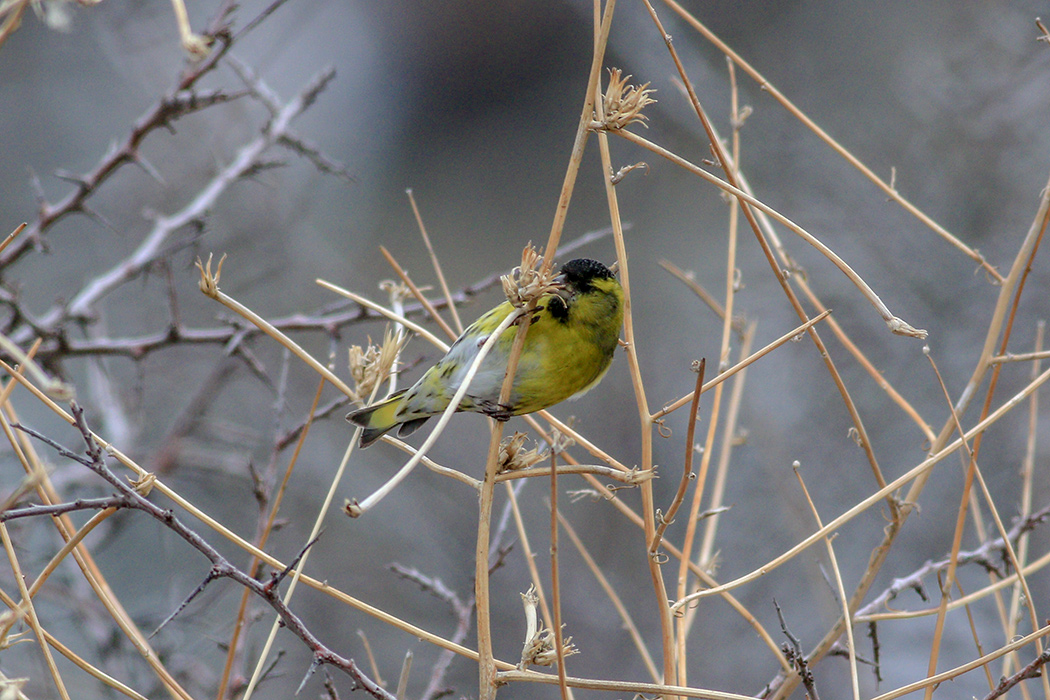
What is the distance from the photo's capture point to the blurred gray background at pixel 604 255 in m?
4.52

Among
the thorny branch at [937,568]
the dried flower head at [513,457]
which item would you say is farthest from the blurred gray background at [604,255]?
the thorny branch at [937,568]

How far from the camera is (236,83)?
641 centimetres

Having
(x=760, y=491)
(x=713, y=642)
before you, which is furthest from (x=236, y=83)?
(x=713, y=642)

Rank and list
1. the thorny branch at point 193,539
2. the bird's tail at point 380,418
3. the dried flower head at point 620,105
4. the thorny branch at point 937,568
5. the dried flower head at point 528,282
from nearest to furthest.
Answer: the thorny branch at point 193,539, the dried flower head at point 620,105, the dried flower head at point 528,282, the thorny branch at point 937,568, the bird's tail at point 380,418

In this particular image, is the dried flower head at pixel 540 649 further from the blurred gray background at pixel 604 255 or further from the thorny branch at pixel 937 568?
the blurred gray background at pixel 604 255

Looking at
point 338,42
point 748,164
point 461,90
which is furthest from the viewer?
point 461,90

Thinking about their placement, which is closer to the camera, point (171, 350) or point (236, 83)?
point (171, 350)

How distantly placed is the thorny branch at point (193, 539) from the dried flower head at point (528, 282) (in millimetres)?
496

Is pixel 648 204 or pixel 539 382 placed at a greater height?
pixel 648 204

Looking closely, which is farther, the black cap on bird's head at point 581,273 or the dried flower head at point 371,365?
the black cap on bird's head at point 581,273

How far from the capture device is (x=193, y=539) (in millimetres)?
936

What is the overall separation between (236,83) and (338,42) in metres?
1.05

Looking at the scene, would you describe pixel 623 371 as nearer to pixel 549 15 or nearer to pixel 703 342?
pixel 703 342

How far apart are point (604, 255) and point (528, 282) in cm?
447
